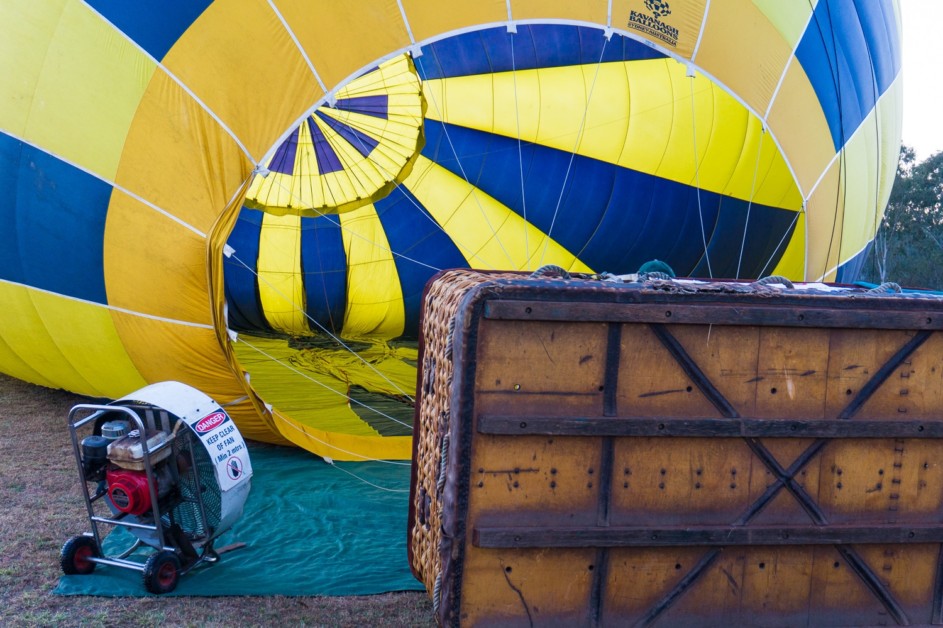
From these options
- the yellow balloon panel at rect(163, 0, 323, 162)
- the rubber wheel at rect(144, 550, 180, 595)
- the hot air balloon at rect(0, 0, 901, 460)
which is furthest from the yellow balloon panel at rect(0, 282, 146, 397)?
the rubber wheel at rect(144, 550, 180, 595)

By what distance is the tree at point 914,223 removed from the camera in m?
24.9

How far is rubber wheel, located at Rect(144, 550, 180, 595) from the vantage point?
3.40m

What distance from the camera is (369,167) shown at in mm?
6930

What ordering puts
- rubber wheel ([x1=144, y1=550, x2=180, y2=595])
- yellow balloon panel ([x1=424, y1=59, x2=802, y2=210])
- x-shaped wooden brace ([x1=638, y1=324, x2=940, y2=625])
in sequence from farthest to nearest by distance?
yellow balloon panel ([x1=424, y1=59, x2=802, y2=210])
rubber wheel ([x1=144, y1=550, x2=180, y2=595])
x-shaped wooden brace ([x1=638, y1=324, x2=940, y2=625])

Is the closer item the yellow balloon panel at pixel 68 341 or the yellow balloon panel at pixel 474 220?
the yellow balloon panel at pixel 68 341

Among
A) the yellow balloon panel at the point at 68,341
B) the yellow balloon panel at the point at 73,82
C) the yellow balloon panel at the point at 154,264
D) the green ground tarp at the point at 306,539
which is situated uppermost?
the yellow balloon panel at the point at 73,82

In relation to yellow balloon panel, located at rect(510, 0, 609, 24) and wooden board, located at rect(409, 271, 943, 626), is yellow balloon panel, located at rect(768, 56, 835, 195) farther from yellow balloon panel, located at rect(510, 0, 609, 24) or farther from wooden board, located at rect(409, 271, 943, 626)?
wooden board, located at rect(409, 271, 943, 626)

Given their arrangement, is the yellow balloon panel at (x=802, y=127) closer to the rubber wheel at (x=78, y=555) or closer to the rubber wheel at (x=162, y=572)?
the rubber wheel at (x=162, y=572)

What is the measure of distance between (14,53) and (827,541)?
4.30m

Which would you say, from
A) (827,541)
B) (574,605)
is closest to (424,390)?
(574,605)

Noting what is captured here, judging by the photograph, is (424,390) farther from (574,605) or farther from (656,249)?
(656,249)

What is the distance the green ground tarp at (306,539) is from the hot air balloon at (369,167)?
0.69ft

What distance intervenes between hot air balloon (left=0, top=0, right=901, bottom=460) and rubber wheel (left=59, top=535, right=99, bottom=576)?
118 centimetres

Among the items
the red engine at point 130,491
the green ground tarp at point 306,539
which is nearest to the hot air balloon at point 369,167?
the green ground tarp at point 306,539
